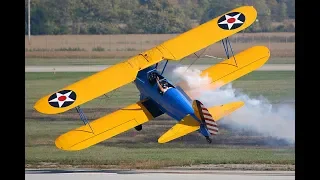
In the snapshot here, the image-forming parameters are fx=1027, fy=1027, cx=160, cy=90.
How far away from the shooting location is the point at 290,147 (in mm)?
22328

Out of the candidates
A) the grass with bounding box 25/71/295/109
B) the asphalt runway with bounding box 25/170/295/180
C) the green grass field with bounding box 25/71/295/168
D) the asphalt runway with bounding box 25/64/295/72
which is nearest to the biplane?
the asphalt runway with bounding box 25/170/295/180

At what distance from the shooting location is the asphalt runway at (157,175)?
59.0ft

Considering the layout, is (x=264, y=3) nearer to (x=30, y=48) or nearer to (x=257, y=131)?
(x=30, y=48)

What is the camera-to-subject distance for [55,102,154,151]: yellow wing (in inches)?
686

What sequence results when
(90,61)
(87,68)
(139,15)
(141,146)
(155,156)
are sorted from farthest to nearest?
(139,15) < (90,61) < (87,68) < (141,146) < (155,156)

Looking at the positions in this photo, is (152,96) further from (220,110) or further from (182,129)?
(182,129)

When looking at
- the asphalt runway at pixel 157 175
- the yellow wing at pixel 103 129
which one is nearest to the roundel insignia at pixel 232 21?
the yellow wing at pixel 103 129

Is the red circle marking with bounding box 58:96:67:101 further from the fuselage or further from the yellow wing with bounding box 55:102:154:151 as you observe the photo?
the fuselage

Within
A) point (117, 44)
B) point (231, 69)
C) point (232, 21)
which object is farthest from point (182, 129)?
point (117, 44)

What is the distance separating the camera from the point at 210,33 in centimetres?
1916

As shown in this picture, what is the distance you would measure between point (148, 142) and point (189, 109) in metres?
5.44

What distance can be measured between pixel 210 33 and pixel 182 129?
9.33ft

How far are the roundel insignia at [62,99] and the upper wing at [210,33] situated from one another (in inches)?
85.9
